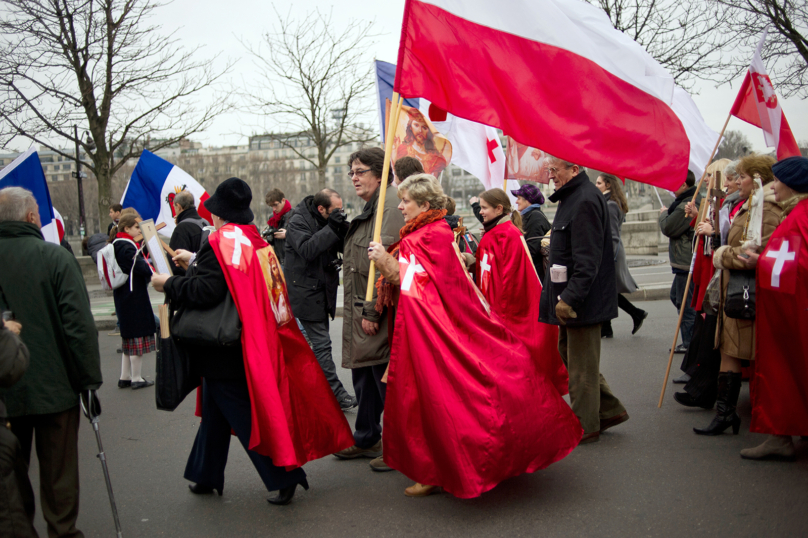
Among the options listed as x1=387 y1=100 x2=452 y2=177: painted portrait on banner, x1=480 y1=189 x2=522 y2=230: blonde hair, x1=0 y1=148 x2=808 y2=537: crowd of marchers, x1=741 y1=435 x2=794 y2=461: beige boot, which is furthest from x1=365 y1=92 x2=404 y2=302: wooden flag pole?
x1=741 y1=435 x2=794 y2=461: beige boot

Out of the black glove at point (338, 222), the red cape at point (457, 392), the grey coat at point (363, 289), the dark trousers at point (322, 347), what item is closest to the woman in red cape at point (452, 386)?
the red cape at point (457, 392)

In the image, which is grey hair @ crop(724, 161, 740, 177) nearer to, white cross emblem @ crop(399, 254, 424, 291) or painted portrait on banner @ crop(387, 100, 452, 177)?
painted portrait on banner @ crop(387, 100, 452, 177)

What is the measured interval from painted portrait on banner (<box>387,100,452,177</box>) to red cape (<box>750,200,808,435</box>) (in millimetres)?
2617

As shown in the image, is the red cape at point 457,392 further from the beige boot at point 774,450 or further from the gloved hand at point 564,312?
the beige boot at point 774,450

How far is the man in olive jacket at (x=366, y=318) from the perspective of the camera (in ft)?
14.0

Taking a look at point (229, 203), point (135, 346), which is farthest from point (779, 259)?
point (135, 346)

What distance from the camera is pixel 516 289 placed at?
5523mm

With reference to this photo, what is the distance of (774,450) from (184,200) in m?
5.81

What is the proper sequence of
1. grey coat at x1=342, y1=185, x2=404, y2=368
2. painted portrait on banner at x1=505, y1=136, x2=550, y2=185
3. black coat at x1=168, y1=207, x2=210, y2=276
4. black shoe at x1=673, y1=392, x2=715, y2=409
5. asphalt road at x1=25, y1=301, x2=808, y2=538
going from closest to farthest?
asphalt road at x1=25, y1=301, x2=808, y2=538, grey coat at x1=342, y1=185, x2=404, y2=368, black shoe at x1=673, y1=392, x2=715, y2=409, painted portrait on banner at x1=505, y1=136, x2=550, y2=185, black coat at x1=168, y1=207, x2=210, y2=276

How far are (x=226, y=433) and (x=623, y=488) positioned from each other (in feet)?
7.65

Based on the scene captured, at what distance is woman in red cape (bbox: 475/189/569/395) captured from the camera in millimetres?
5484

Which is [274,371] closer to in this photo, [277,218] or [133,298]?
[133,298]

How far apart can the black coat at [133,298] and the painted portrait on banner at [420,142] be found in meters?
3.13

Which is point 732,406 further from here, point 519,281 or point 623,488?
point 519,281
